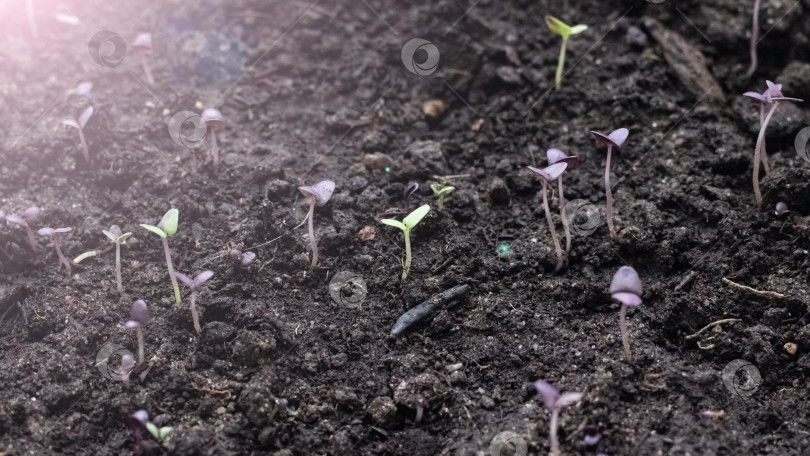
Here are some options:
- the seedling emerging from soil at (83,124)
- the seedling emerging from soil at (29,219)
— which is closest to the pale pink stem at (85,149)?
the seedling emerging from soil at (83,124)

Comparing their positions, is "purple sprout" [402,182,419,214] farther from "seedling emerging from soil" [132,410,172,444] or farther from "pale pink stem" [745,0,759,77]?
"pale pink stem" [745,0,759,77]

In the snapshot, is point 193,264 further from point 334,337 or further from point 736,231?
point 736,231

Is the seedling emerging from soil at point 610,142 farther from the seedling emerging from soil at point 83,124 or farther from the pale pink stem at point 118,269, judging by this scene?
the seedling emerging from soil at point 83,124

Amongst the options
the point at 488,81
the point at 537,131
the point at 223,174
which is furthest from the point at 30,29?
the point at 537,131

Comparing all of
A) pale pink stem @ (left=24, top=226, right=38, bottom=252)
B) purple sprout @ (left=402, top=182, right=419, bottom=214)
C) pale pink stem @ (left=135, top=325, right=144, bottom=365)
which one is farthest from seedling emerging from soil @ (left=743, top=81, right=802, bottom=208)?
pale pink stem @ (left=24, top=226, right=38, bottom=252)

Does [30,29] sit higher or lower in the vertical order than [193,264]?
higher
